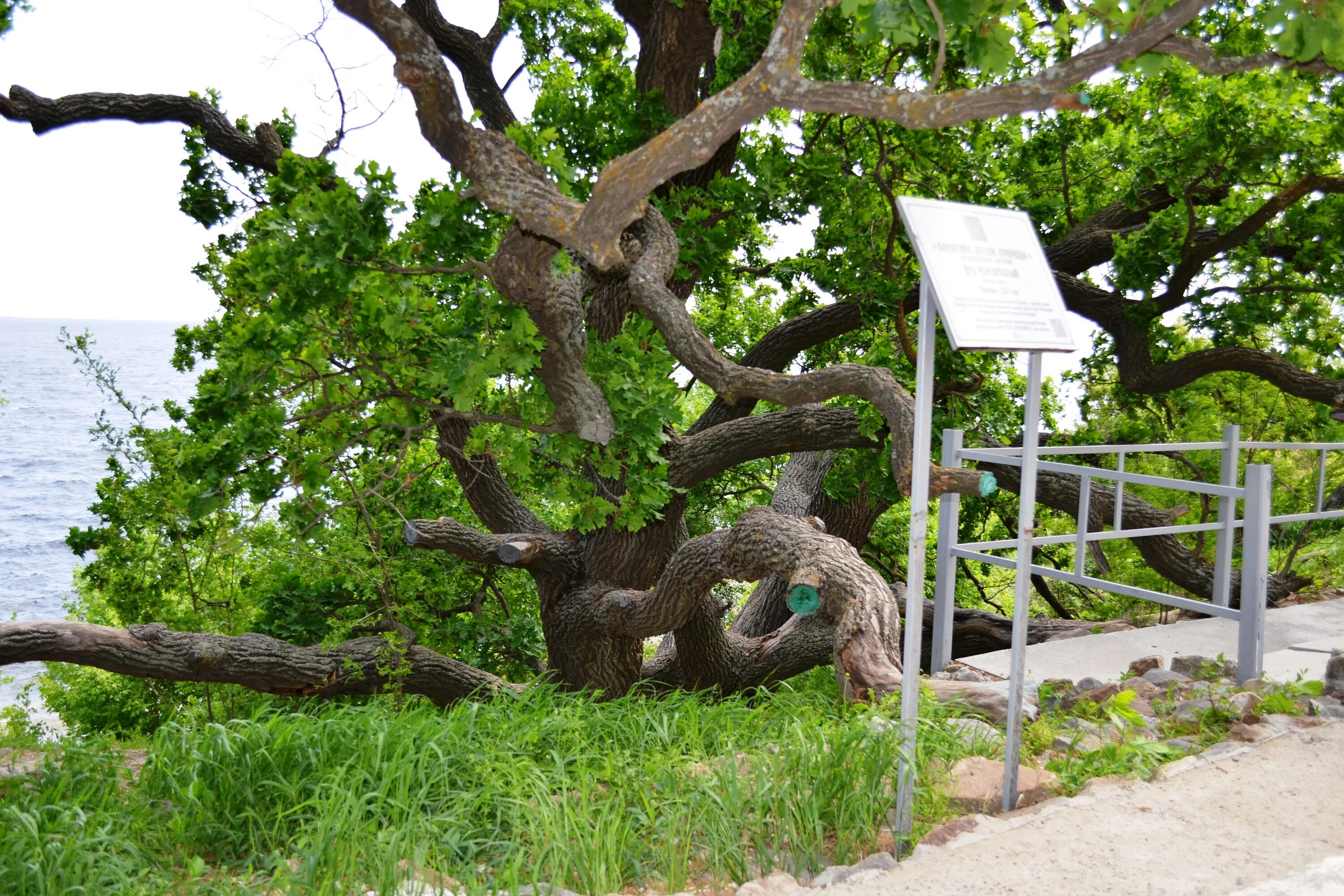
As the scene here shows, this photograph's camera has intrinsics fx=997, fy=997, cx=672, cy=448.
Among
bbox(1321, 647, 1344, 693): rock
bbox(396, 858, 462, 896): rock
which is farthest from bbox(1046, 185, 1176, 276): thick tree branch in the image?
bbox(396, 858, 462, 896): rock

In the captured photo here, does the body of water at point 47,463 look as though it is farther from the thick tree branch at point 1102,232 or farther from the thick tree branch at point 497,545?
the thick tree branch at point 1102,232

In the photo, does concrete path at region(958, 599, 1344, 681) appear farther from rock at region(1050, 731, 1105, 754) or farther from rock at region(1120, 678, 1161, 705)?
rock at region(1050, 731, 1105, 754)

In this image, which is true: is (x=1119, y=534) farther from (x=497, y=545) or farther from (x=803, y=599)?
(x=497, y=545)

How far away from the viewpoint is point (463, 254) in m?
5.52

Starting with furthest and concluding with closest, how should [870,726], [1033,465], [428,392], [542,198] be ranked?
[428,392]
[542,198]
[870,726]
[1033,465]

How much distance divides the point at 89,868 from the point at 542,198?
10.9ft

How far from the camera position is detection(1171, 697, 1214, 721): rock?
4758 mm

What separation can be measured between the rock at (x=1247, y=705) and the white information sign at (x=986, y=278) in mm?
2195

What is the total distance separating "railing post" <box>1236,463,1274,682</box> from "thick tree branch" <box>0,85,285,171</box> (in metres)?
6.93

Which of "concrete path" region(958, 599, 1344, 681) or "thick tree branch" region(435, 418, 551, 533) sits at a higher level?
"thick tree branch" region(435, 418, 551, 533)

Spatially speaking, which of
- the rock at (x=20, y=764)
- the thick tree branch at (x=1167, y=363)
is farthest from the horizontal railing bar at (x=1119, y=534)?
the rock at (x=20, y=764)

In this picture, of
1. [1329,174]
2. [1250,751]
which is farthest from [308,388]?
[1329,174]

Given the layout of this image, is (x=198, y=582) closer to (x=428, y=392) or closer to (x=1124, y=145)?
(x=428, y=392)

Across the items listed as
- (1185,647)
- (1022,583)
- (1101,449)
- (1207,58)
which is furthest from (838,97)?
(1185,647)
